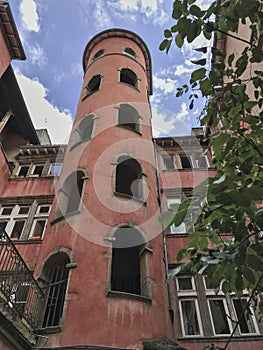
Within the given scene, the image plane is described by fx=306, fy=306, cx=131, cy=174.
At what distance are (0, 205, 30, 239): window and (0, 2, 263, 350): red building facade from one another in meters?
0.05

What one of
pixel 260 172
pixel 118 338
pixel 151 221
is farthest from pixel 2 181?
pixel 260 172

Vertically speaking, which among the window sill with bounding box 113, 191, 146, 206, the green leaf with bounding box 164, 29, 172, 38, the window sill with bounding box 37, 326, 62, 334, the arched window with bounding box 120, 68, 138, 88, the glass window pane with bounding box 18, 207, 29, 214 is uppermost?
the arched window with bounding box 120, 68, 138, 88

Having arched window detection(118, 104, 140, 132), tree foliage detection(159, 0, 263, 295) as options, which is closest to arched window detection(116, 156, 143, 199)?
arched window detection(118, 104, 140, 132)

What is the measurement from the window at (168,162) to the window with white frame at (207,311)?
6.80 metres

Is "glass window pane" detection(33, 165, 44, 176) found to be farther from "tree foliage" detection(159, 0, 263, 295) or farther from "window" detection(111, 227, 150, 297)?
"tree foliage" detection(159, 0, 263, 295)

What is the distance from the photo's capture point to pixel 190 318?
1026 centimetres

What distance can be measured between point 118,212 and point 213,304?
182 inches

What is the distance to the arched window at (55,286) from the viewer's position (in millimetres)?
8430

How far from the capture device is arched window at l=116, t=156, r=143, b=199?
12.3m

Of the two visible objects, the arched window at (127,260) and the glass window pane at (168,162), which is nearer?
the arched window at (127,260)

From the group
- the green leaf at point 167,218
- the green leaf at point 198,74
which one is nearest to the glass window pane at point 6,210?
the green leaf at point 198,74

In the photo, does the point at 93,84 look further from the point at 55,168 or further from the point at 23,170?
the point at 23,170

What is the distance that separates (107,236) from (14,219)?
640 cm

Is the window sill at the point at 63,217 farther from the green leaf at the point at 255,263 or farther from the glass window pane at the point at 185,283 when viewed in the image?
the green leaf at the point at 255,263
